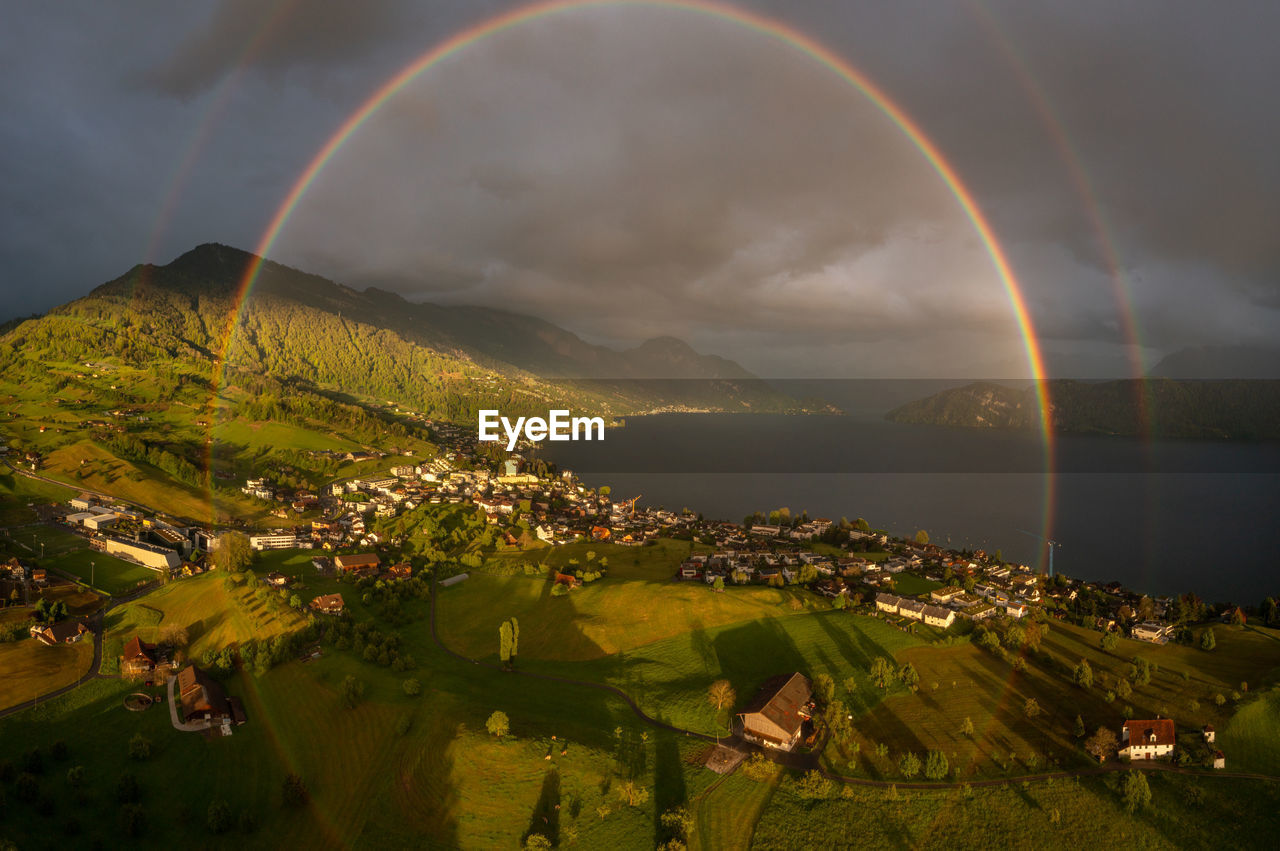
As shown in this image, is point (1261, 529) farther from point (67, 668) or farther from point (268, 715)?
point (67, 668)

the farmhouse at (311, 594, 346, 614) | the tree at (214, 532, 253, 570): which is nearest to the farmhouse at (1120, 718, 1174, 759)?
the farmhouse at (311, 594, 346, 614)

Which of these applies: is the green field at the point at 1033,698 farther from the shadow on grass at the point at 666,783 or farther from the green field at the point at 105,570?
the green field at the point at 105,570

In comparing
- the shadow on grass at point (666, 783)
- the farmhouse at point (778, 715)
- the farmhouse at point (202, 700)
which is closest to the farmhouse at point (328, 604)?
the farmhouse at point (202, 700)

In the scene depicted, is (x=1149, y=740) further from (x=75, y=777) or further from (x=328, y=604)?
(x=328, y=604)

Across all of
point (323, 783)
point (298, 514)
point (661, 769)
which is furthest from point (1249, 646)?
point (298, 514)

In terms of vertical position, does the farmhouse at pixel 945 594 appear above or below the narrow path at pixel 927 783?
above

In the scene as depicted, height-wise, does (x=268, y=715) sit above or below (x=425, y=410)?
below

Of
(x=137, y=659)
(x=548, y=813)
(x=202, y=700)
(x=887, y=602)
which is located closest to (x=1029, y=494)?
(x=887, y=602)
